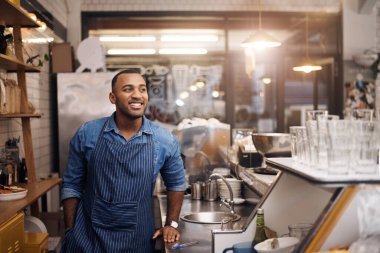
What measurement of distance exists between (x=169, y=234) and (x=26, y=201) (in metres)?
1.32

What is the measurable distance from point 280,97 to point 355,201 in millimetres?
6427

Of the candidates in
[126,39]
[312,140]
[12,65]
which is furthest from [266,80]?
[312,140]

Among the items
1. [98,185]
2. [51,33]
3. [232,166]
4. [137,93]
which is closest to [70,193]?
[98,185]

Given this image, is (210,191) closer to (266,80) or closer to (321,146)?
(321,146)

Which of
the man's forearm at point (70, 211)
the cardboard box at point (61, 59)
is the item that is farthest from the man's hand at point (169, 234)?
the cardboard box at point (61, 59)

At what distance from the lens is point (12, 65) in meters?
3.97

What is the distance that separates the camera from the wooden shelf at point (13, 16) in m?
3.48

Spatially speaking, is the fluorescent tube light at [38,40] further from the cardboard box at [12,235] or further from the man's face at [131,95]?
the man's face at [131,95]

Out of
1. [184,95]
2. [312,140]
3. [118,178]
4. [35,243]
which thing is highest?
[184,95]

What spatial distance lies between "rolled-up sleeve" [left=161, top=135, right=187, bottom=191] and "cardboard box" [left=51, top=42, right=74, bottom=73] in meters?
3.93

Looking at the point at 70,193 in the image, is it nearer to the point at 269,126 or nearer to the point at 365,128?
the point at 365,128

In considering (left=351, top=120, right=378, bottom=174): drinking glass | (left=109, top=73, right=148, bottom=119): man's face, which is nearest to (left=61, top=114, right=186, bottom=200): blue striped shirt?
(left=109, top=73, right=148, bottom=119): man's face

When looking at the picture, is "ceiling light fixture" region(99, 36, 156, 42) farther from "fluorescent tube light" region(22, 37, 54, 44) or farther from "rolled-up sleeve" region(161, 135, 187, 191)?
"rolled-up sleeve" region(161, 135, 187, 191)

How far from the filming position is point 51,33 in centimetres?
640
